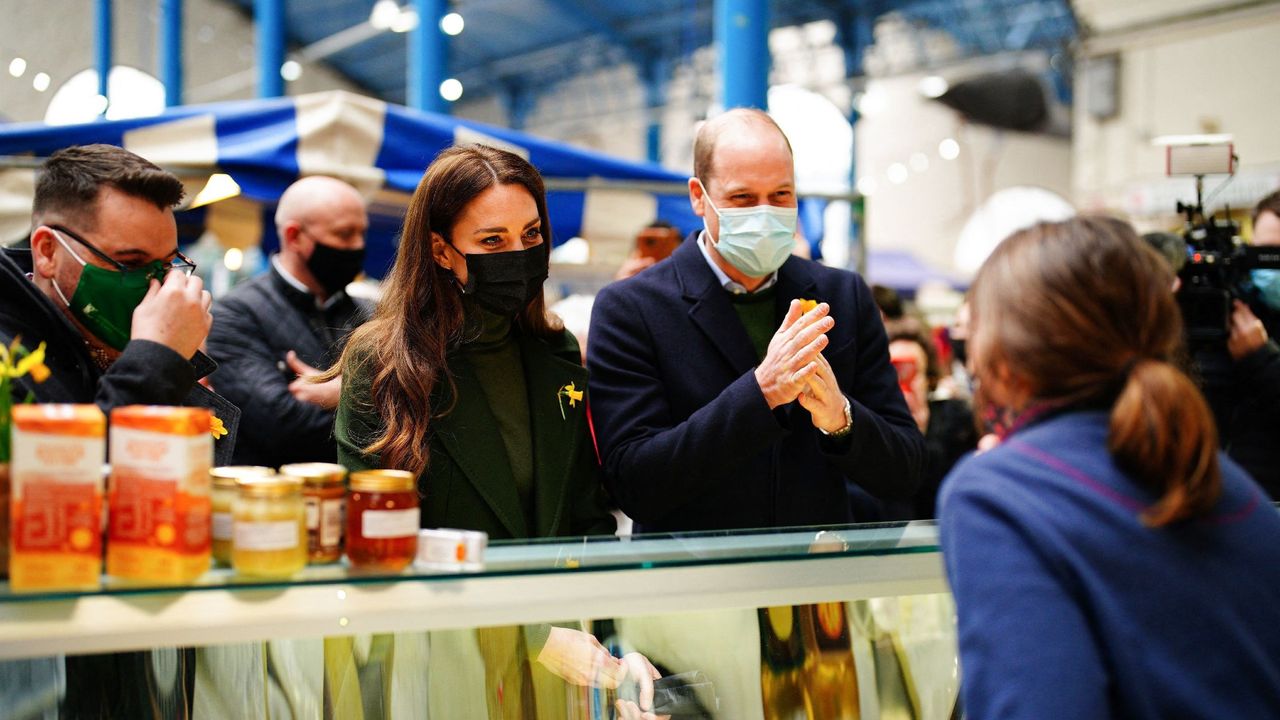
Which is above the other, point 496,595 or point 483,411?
point 483,411

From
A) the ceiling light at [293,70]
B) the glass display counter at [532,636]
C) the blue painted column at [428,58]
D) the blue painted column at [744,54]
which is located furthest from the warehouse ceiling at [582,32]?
the glass display counter at [532,636]

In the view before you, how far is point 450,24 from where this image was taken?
12664mm

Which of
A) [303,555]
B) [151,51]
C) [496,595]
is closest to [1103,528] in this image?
[496,595]

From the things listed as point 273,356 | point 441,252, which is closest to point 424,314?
point 441,252

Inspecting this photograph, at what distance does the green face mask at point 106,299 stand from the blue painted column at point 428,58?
8256 millimetres

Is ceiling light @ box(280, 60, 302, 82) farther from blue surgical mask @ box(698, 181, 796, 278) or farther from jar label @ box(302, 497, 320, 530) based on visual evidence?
jar label @ box(302, 497, 320, 530)

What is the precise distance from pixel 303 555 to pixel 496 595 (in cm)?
24

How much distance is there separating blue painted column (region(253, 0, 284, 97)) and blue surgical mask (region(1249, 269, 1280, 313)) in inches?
478

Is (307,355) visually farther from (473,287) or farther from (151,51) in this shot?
(151,51)

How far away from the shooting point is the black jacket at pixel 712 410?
6.61 feet

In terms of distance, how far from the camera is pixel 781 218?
222cm

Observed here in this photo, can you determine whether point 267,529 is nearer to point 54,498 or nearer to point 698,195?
point 54,498

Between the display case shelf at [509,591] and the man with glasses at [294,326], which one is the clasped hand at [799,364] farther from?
the man with glasses at [294,326]

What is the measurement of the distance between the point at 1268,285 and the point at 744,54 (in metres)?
2.96
